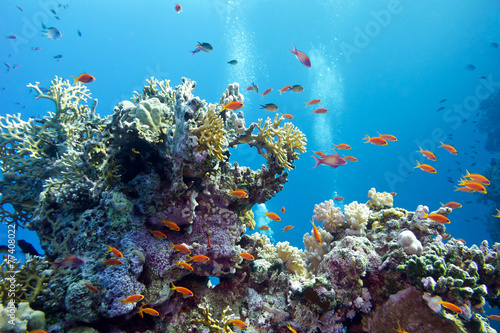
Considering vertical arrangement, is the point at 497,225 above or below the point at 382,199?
Answer: above

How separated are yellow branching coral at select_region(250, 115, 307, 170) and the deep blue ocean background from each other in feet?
163

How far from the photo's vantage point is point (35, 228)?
432cm

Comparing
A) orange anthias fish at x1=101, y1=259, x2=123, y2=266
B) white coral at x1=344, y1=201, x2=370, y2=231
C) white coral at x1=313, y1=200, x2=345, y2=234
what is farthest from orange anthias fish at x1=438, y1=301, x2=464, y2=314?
orange anthias fish at x1=101, y1=259, x2=123, y2=266

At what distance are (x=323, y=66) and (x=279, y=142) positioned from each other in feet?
264

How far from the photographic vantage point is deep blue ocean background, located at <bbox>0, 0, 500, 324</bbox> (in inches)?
2276

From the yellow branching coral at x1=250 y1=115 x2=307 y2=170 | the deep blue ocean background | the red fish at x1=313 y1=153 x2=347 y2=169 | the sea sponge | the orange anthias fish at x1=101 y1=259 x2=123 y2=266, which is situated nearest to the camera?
the orange anthias fish at x1=101 y1=259 x2=123 y2=266

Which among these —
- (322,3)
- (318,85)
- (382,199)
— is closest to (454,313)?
(382,199)

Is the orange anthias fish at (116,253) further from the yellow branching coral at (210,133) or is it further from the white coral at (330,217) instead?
the white coral at (330,217)

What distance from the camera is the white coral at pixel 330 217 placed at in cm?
529

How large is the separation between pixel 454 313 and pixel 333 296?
1.55m

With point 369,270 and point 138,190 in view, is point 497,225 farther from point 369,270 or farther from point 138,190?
point 138,190

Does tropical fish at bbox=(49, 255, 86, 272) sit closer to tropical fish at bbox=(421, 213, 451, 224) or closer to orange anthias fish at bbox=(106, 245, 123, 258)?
orange anthias fish at bbox=(106, 245, 123, 258)

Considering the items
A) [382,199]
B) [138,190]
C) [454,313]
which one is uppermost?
[382,199]

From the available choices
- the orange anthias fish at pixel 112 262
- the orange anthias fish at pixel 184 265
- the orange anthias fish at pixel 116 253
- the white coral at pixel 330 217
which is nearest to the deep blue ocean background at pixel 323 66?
the white coral at pixel 330 217
